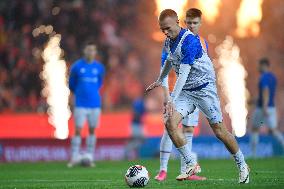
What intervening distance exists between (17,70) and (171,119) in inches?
696

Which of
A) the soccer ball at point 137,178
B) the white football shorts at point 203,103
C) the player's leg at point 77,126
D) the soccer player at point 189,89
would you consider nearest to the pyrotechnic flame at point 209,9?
the player's leg at point 77,126

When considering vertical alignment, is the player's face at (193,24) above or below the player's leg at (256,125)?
above

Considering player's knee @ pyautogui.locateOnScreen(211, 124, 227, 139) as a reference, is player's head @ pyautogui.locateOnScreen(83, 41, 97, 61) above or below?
above

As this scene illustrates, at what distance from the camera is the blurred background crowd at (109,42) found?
27734 mm

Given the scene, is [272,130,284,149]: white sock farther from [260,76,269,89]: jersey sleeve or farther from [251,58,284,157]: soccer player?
[260,76,269,89]: jersey sleeve

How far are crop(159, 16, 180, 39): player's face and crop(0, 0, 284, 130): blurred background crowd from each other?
52.1ft

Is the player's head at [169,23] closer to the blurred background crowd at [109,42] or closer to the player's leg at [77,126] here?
the player's leg at [77,126]

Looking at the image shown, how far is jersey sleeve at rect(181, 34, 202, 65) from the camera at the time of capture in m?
11.0

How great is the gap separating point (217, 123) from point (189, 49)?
42.6 inches

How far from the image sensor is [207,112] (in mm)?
11227

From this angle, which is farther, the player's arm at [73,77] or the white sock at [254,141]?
the white sock at [254,141]

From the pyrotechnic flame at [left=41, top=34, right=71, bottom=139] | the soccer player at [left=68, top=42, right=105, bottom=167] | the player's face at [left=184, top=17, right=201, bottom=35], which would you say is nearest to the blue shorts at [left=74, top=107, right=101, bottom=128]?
the soccer player at [left=68, top=42, right=105, bottom=167]

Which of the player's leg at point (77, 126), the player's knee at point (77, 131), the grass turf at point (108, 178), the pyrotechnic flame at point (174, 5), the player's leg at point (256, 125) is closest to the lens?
the grass turf at point (108, 178)

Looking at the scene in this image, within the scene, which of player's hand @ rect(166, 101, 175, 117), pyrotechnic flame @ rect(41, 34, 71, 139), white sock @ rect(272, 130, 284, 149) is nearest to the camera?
player's hand @ rect(166, 101, 175, 117)
